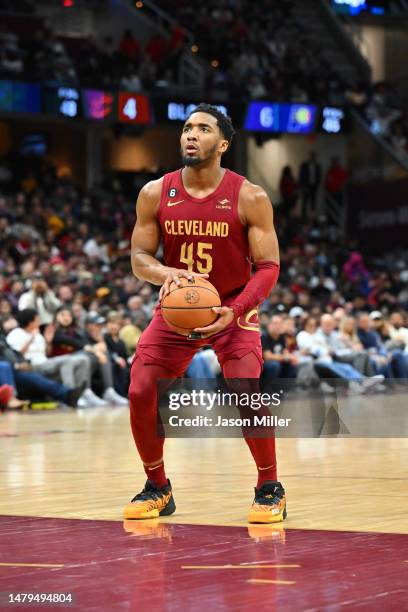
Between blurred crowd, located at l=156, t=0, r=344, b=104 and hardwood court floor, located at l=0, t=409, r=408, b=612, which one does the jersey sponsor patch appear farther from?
blurred crowd, located at l=156, t=0, r=344, b=104

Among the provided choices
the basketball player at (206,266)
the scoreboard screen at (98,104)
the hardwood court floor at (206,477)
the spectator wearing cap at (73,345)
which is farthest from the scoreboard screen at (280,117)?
the basketball player at (206,266)

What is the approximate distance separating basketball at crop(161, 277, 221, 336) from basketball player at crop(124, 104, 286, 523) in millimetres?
237

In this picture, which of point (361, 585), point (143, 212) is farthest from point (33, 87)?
point (361, 585)

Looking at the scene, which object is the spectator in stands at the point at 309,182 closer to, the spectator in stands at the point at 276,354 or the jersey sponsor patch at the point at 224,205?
the spectator in stands at the point at 276,354

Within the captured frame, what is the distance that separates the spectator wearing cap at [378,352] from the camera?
19.6 meters

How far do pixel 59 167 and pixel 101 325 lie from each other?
15.2 meters

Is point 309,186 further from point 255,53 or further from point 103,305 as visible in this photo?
point 103,305

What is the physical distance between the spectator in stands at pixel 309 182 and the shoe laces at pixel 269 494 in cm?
2599

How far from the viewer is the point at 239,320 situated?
636cm

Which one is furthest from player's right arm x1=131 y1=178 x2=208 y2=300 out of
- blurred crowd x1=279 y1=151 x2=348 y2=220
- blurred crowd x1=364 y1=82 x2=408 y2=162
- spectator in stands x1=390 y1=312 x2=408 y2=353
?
blurred crowd x1=364 y1=82 x2=408 y2=162

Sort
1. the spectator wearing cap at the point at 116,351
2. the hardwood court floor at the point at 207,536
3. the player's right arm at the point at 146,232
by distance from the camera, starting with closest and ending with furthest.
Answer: the hardwood court floor at the point at 207,536 < the player's right arm at the point at 146,232 < the spectator wearing cap at the point at 116,351

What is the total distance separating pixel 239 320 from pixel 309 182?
85.9 ft

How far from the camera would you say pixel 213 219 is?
6.35 meters

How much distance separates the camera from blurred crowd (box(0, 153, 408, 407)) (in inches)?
619
